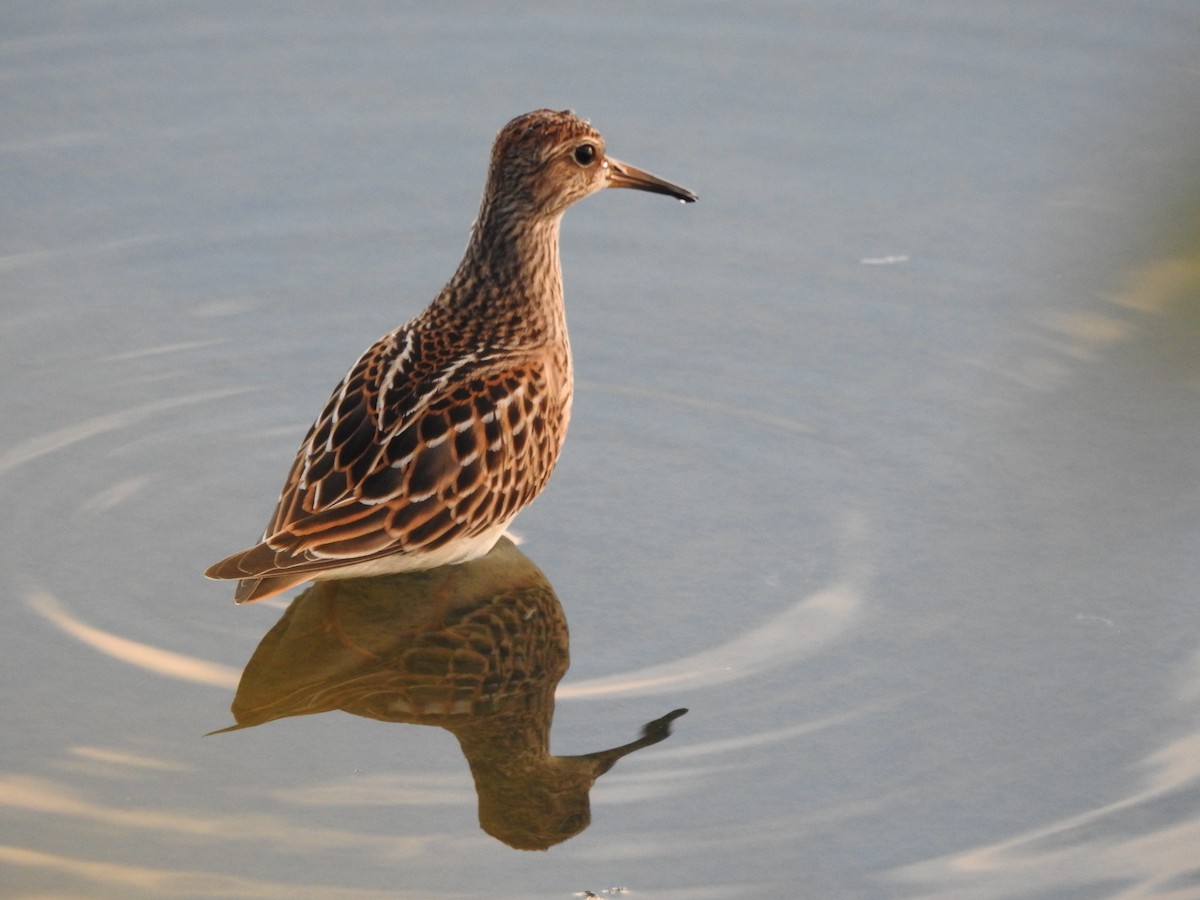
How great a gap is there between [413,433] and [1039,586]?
223 cm

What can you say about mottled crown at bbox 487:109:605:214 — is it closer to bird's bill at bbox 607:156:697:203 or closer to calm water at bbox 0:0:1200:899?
bird's bill at bbox 607:156:697:203

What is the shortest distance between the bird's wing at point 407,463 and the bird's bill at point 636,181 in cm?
98

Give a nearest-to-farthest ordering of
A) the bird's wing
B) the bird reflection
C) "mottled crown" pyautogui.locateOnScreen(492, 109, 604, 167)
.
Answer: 1. the bird reflection
2. the bird's wing
3. "mottled crown" pyautogui.locateOnScreen(492, 109, 604, 167)

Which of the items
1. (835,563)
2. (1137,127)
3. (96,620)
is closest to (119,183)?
(96,620)

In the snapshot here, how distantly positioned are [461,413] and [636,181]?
1.47m

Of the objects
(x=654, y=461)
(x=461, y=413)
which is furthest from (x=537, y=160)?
(x=654, y=461)

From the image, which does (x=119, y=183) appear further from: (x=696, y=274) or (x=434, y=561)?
(x=434, y=561)

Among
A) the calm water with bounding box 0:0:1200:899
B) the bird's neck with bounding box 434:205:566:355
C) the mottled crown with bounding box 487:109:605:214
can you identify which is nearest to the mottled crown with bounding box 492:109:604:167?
the mottled crown with bounding box 487:109:605:214

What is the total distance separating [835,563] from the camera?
19.0 feet

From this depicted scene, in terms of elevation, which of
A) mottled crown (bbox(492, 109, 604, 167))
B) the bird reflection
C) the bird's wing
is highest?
mottled crown (bbox(492, 109, 604, 167))

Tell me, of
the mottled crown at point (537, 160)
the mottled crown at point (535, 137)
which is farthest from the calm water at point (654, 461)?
the mottled crown at point (535, 137)

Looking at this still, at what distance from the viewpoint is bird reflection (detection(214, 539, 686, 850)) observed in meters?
4.73

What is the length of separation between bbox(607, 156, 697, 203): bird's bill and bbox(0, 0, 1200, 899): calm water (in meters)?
0.84

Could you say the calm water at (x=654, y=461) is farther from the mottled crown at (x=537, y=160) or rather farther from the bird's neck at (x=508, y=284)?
the mottled crown at (x=537, y=160)
